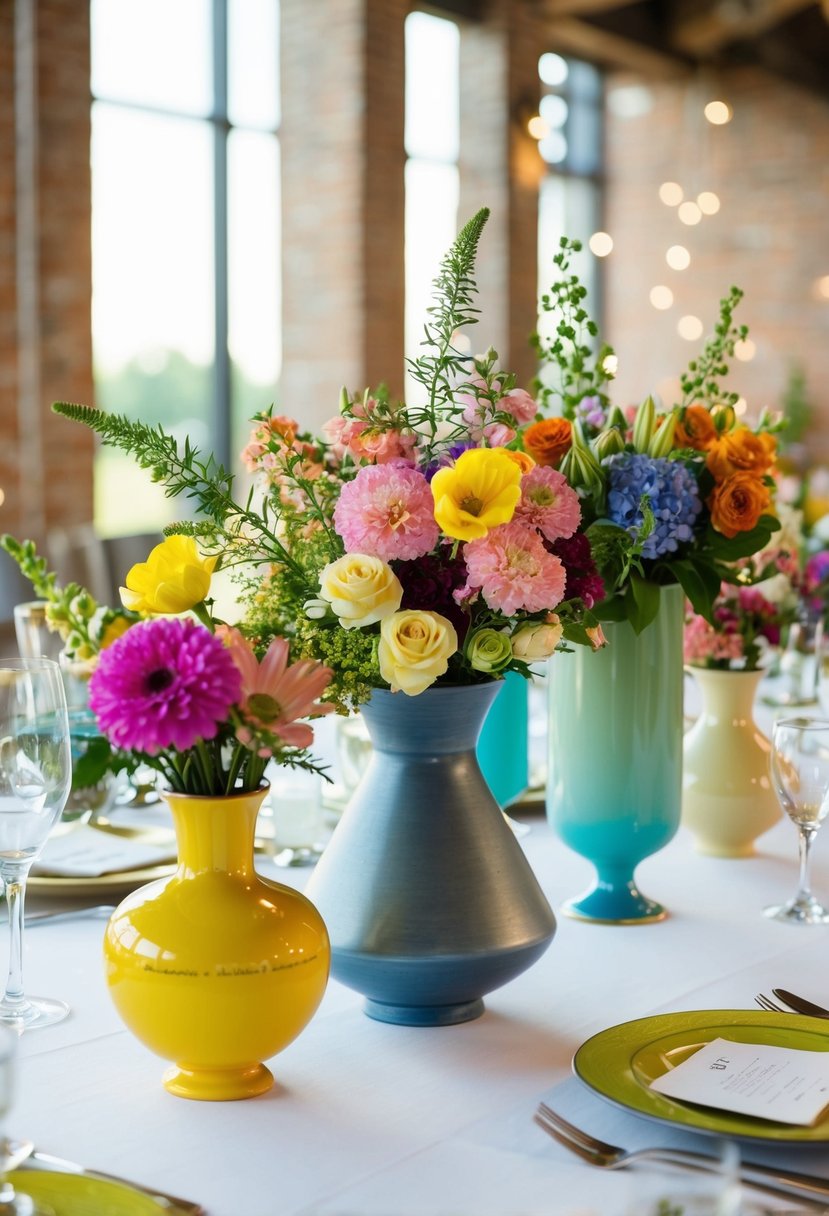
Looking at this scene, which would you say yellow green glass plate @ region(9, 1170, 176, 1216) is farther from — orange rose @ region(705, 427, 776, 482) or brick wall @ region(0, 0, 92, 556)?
brick wall @ region(0, 0, 92, 556)

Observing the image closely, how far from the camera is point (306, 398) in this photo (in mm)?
6098

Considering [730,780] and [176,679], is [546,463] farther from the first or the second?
[176,679]

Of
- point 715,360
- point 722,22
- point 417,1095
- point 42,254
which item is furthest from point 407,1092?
point 722,22

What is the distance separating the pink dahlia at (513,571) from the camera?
38.1 inches

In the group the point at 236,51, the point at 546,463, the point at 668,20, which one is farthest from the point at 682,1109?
the point at 668,20

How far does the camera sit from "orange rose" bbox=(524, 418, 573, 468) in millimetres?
1305

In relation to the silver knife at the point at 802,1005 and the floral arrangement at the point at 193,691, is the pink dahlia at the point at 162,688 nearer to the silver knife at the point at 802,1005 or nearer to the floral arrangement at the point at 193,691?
the floral arrangement at the point at 193,691

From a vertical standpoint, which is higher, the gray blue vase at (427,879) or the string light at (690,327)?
the string light at (690,327)

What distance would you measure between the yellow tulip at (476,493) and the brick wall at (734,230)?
7014 mm

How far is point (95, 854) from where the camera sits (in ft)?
4.64

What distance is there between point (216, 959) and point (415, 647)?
0.78ft

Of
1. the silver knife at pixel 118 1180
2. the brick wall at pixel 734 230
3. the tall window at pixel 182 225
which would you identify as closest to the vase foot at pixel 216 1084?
the silver knife at pixel 118 1180

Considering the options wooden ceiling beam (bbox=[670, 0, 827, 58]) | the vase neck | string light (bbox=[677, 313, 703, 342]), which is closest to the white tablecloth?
the vase neck

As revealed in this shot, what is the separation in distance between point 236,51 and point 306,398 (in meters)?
1.47
